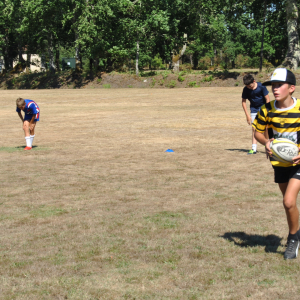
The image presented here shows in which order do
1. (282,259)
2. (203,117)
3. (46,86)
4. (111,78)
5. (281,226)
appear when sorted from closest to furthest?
1. (282,259)
2. (281,226)
3. (203,117)
4. (111,78)
5. (46,86)

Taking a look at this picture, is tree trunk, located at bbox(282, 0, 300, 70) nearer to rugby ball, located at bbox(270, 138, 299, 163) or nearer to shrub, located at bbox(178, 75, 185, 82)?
shrub, located at bbox(178, 75, 185, 82)

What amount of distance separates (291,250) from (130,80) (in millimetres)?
44842

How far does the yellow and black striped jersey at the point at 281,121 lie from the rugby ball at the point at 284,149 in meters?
0.10


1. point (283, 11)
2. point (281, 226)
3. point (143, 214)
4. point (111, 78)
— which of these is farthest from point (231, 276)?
point (283, 11)

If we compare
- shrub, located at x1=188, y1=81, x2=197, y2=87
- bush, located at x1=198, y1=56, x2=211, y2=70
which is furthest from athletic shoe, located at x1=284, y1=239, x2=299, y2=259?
bush, located at x1=198, y1=56, x2=211, y2=70

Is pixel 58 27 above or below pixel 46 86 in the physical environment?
above

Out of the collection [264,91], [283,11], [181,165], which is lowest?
[181,165]

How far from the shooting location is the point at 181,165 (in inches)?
460

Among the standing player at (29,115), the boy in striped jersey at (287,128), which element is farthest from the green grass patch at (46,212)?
the standing player at (29,115)

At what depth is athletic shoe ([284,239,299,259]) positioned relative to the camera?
509 centimetres

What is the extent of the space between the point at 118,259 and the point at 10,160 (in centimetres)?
861

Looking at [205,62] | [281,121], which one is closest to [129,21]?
[205,62]

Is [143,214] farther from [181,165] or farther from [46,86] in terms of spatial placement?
[46,86]

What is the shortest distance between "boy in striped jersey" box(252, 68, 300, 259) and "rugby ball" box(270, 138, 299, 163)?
55 mm
